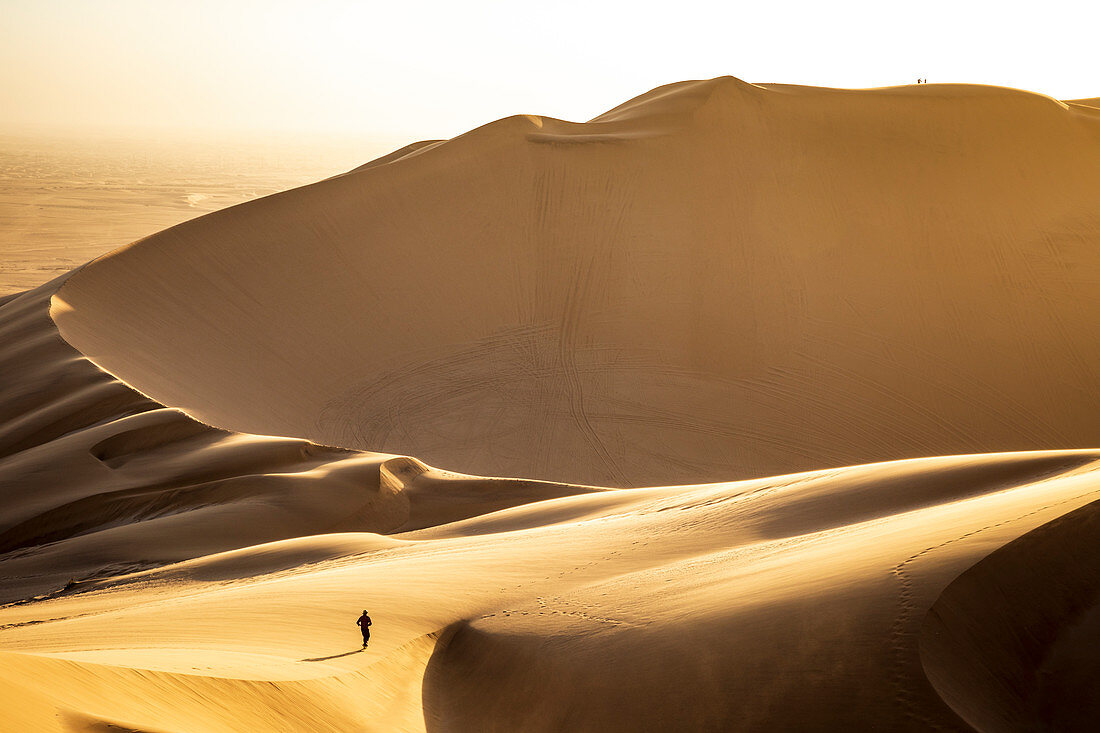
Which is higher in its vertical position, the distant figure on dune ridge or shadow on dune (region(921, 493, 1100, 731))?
shadow on dune (region(921, 493, 1100, 731))

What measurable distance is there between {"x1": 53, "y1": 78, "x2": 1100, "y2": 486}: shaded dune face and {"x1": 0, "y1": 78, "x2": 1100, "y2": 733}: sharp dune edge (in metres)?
0.09

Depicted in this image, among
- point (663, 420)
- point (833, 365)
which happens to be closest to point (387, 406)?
point (663, 420)

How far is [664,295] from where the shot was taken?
2072 cm

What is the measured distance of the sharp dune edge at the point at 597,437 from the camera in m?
5.32

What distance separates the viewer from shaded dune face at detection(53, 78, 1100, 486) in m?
17.7

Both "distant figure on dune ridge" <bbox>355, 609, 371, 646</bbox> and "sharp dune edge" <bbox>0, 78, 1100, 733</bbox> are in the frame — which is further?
"distant figure on dune ridge" <bbox>355, 609, 371, 646</bbox>

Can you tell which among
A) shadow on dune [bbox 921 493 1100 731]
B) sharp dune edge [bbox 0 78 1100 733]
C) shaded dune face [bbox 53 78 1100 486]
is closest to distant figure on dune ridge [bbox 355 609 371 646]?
sharp dune edge [bbox 0 78 1100 733]

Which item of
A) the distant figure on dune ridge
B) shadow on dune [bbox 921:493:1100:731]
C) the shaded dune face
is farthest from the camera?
the shaded dune face

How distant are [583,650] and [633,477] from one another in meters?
10.0

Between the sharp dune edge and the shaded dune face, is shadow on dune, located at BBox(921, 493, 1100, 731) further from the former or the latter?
the shaded dune face

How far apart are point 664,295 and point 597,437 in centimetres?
470

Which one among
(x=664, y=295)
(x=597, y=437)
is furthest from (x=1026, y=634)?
(x=664, y=295)

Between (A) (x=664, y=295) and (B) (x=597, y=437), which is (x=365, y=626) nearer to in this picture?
(B) (x=597, y=437)

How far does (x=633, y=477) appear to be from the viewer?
53.7 ft
